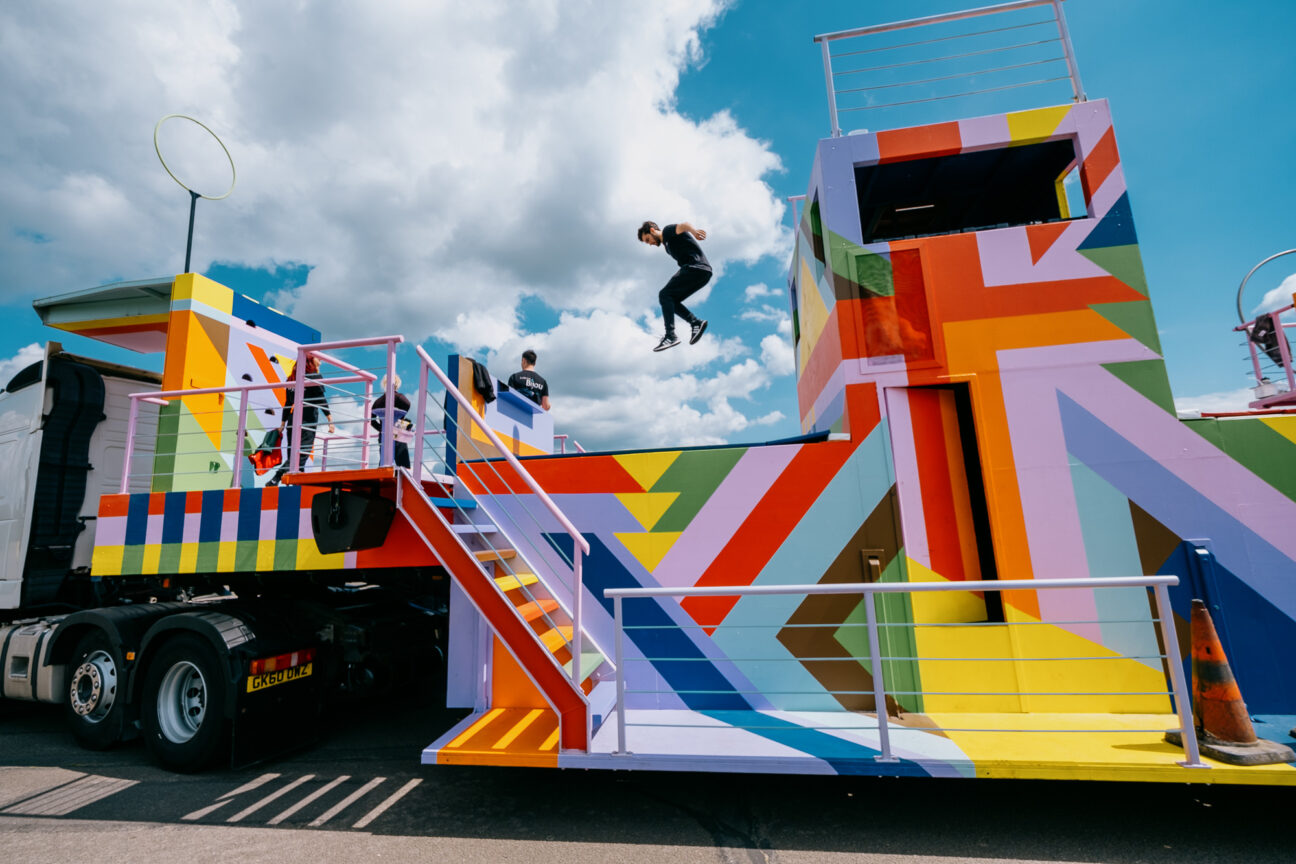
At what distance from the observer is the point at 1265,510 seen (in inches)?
168

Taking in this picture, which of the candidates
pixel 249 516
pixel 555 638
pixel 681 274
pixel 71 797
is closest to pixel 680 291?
pixel 681 274

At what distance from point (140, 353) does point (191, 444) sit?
2698 mm

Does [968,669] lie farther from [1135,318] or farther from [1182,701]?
[1135,318]

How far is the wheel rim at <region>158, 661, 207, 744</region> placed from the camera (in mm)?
4867

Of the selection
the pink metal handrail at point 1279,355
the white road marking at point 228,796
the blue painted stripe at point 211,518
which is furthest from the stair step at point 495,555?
the pink metal handrail at point 1279,355

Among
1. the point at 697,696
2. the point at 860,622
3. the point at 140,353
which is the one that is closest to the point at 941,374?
the point at 860,622

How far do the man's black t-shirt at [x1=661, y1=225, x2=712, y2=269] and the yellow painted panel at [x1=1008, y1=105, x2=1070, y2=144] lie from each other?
9.27 feet

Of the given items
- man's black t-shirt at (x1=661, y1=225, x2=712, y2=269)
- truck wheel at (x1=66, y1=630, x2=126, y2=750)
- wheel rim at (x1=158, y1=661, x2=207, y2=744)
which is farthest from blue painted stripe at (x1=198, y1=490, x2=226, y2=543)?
man's black t-shirt at (x1=661, y1=225, x2=712, y2=269)

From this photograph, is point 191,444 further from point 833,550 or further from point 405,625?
point 833,550

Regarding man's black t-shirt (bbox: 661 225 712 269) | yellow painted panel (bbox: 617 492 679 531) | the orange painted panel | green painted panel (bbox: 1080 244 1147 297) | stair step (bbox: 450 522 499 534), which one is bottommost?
stair step (bbox: 450 522 499 534)

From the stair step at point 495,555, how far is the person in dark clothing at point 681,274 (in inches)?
99.4

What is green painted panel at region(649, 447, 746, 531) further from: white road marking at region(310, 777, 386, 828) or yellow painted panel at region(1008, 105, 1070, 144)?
yellow painted panel at region(1008, 105, 1070, 144)

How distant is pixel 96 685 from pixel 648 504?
17.1ft

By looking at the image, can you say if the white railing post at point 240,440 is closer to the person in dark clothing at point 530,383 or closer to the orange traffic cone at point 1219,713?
the person in dark clothing at point 530,383
